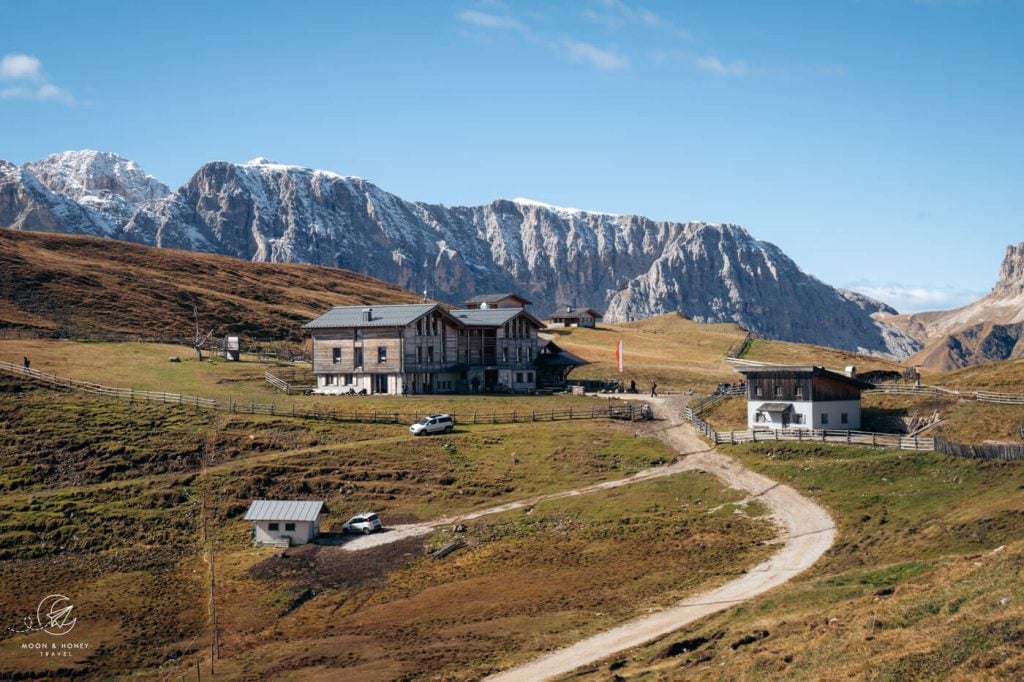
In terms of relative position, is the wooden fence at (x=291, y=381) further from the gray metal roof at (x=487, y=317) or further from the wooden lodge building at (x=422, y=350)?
the gray metal roof at (x=487, y=317)

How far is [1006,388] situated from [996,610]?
5815 centimetres

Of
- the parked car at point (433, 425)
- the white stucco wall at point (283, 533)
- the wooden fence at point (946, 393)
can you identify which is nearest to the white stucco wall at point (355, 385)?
the parked car at point (433, 425)

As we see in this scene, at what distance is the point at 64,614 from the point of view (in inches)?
1976

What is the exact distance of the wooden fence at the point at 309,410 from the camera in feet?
274

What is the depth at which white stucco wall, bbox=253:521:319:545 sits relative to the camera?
6034cm

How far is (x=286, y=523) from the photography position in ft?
199

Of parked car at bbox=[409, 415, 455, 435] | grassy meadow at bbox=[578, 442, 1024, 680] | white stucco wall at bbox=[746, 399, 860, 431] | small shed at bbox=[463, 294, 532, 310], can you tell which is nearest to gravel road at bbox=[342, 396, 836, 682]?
grassy meadow at bbox=[578, 442, 1024, 680]

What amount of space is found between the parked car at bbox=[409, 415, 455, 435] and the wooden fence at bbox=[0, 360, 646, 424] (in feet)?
14.5

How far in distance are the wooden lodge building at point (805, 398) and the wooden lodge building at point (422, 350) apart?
32.3 metres

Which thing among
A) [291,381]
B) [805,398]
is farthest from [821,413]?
[291,381]

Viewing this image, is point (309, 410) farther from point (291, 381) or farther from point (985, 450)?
point (985, 450)

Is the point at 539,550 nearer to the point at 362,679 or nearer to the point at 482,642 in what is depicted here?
the point at 482,642

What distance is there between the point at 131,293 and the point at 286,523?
101m

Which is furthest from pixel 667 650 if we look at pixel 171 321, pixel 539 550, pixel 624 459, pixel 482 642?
pixel 171 321
